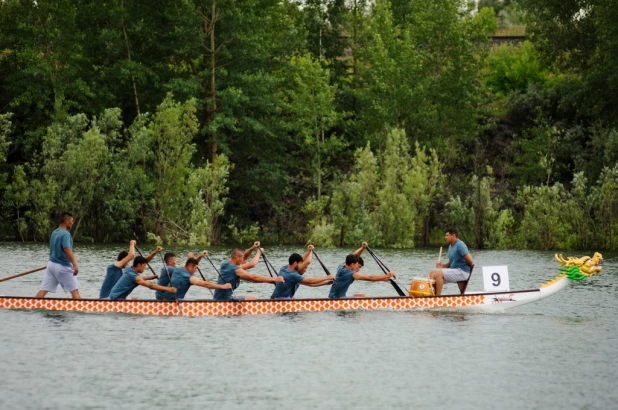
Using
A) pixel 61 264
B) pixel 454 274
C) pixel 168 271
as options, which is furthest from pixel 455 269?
pixel 61 264

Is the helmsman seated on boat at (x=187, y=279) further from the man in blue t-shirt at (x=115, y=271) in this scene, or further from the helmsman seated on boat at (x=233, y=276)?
the man in blue t-shirt at (x=115, y=271)

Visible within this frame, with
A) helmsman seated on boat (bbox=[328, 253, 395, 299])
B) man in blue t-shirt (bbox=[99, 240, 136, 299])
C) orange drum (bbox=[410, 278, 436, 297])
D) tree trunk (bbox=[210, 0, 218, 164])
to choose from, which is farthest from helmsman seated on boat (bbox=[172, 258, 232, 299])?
tree trunk (bbox=[210, 0, 218, 164])

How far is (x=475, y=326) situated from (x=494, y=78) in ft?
187

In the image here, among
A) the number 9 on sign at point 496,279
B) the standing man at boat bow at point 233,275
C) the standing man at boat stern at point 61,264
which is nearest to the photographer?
the standing man at boat stern at point 61,264

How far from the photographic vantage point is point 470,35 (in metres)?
73.1

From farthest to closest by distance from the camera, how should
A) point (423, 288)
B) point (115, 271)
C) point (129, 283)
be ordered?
point (423, 288)
point (115, 271)
point (129, 283)

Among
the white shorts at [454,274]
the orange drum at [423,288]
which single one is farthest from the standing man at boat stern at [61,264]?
the white shorts at [454,274]

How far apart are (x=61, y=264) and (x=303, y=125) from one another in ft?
141

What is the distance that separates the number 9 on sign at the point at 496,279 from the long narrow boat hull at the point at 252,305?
0.25 metres

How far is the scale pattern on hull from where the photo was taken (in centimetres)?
2688

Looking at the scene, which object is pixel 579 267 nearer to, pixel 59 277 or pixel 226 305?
pixel 226 305

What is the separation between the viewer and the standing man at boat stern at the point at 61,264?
26375mm

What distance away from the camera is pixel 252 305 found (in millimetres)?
27453

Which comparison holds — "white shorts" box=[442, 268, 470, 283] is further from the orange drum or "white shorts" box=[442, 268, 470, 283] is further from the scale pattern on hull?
the scale pattern on hull
